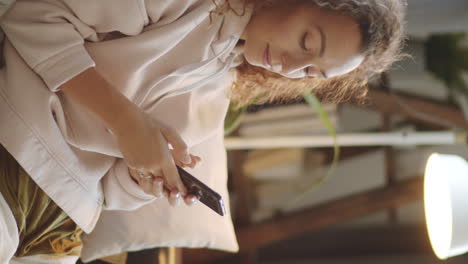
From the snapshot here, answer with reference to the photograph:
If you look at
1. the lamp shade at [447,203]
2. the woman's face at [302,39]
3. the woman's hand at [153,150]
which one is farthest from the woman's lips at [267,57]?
the lamp shade at [447,203]

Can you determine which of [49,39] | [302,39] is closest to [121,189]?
[49,39]

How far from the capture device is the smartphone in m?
0.97

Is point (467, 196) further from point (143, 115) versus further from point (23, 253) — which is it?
point (23, 253)

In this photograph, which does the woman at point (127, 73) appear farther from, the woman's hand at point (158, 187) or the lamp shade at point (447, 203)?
the lamp shade at point (447, 203)

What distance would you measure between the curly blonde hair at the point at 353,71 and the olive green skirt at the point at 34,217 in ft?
1.51

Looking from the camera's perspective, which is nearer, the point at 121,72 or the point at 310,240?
the point at 121,72

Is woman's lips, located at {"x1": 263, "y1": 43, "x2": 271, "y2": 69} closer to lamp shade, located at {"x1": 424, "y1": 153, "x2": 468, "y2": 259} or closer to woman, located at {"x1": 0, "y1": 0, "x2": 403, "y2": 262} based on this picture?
woman, located at {"x1": 0, "y1": 0, "x2": 403, "y2": 262}

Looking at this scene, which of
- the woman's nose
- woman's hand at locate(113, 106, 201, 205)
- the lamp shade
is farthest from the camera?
the lamp shade

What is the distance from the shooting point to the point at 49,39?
0.97m

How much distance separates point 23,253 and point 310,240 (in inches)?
80.9

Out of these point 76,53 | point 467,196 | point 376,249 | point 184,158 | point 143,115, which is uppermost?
point 76,53

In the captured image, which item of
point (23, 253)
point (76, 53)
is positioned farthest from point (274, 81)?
point (23, 253)

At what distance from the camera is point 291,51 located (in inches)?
41.9

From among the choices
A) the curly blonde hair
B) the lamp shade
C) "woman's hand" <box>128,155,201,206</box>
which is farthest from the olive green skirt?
the lamp shade
